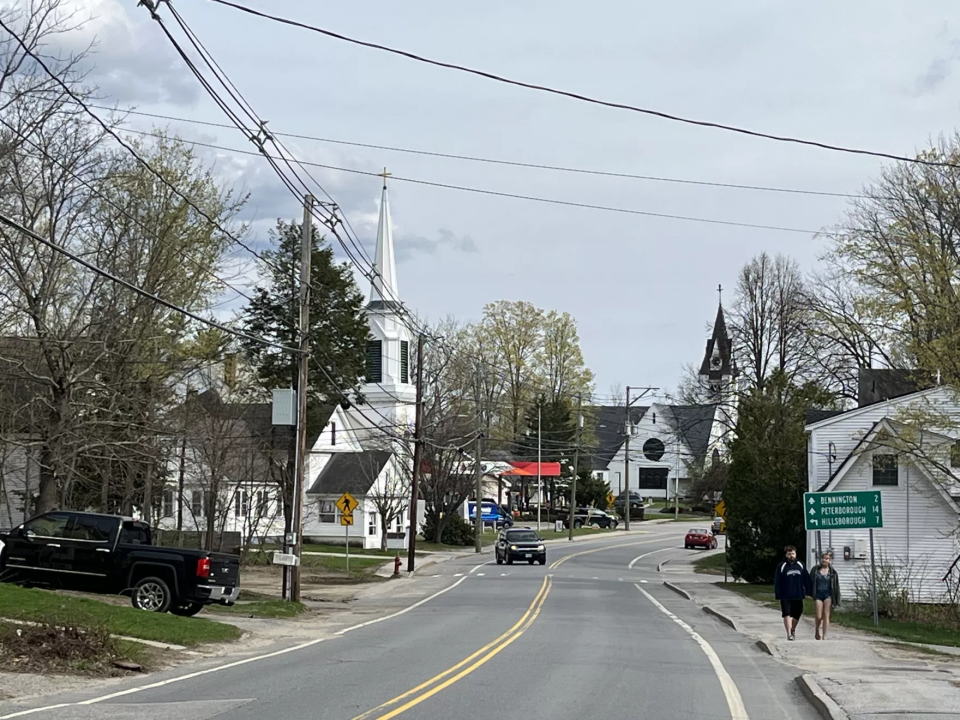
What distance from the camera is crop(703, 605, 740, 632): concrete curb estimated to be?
85.8 ft

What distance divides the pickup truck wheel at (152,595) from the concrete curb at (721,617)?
12.0 m

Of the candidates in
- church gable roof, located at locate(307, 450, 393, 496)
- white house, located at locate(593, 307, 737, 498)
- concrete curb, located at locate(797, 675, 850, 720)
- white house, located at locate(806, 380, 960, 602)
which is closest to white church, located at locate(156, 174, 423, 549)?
church gable roof, located at locate(307, 450, 393, 496)

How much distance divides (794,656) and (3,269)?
1818cm

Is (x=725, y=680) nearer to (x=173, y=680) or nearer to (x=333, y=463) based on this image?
(x=173, y=680)

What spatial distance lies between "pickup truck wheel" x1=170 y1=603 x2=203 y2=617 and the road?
3049mm

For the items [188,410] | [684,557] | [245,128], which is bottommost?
[684,557]

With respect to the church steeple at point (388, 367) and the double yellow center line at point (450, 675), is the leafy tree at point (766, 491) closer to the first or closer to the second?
the double yellow center line at point (450, 675)

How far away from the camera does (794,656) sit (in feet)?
61.9

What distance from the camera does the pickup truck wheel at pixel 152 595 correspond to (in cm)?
2217

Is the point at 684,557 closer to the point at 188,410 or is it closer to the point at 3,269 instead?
the point at 188,410

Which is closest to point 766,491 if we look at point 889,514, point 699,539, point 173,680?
point 889,514

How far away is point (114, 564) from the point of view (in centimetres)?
2277

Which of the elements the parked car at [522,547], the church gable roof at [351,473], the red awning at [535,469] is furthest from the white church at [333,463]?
the red awning at [535,469]

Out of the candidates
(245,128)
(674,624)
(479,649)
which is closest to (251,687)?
(479,649)
